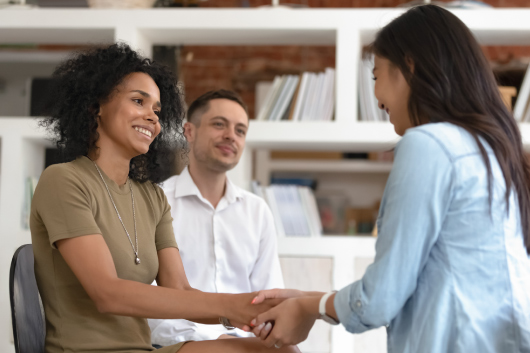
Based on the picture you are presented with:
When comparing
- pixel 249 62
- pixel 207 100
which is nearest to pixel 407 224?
pixel 207 100

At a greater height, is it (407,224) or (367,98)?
(367,98)

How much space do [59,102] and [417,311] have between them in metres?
1.05

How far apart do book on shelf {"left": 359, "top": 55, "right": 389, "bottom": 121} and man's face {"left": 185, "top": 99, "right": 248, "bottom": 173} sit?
58 cm

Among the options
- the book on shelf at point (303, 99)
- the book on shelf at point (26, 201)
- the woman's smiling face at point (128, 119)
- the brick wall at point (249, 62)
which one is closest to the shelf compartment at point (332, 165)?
the brick wall at point (249, 62)

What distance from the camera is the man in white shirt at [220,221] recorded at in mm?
2117

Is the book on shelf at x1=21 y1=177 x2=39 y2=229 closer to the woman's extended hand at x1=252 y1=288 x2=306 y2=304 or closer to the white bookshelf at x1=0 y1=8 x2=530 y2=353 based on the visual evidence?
the white bookshelf at x1=0 y1=8 x2=530 y2=353

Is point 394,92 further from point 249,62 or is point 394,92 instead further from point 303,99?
point 249,62

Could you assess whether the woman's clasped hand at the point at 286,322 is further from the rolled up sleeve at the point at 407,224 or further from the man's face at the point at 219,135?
the man's face at the point at 219,135

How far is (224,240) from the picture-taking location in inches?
84.9

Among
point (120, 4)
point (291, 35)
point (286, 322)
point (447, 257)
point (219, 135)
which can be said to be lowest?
point (286, 322)

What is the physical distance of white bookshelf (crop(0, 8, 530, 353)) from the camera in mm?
2592

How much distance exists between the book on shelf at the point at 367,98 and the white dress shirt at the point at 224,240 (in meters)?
0.74

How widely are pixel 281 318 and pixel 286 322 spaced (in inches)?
0.6

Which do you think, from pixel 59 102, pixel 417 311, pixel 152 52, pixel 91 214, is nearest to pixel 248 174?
pixel 152 52
